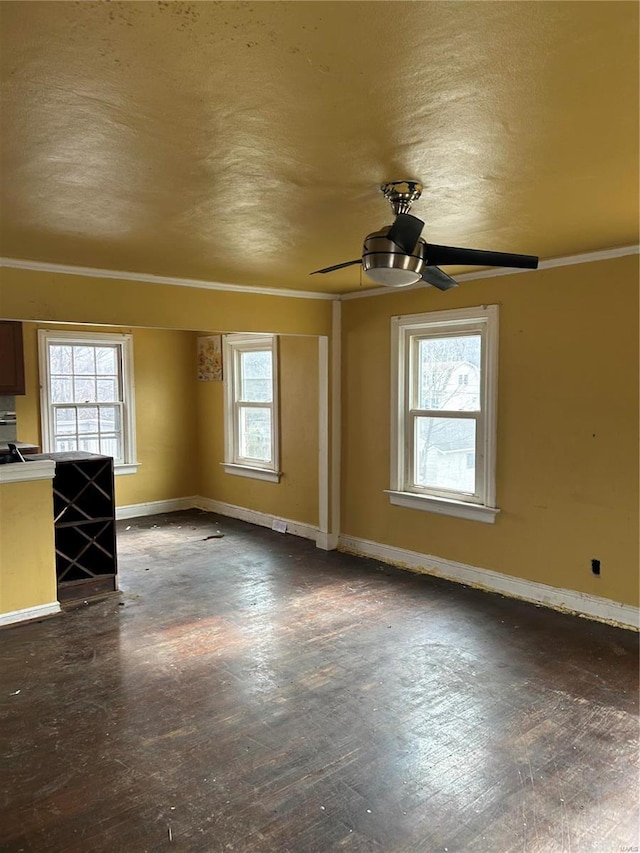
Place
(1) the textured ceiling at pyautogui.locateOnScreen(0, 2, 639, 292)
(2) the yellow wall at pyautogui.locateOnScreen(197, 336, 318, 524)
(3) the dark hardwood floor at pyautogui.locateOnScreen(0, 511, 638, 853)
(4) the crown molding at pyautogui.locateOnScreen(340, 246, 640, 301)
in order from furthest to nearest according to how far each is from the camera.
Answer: (2) the yellow wall at pyautogui.locateOnScreen(197, 336, 318, 524), (4) the crown molding at pyautogui.locateOnScreen(340, 246, 640, 301), (3) the dark hardwood floor at pyautogui.locateOnScreen(0, 511, 638, 853), (1) the textured ceiling at pyautogui.locateOnScreen(0, 2, 639, 292)

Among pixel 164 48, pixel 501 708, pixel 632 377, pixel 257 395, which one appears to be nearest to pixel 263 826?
pixel 501 708

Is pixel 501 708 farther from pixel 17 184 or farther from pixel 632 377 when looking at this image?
pixel 17 184

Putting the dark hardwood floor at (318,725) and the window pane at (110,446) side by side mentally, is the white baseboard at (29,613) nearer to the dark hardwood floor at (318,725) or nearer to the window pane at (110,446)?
the dark hardwood floor at (318,725)

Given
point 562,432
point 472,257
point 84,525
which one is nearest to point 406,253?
point 472,257

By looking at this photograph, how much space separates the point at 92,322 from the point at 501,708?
3493 millimetres

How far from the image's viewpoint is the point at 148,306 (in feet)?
14.3

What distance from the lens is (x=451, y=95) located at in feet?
5.43

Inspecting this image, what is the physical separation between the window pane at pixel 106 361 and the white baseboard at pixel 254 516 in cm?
193

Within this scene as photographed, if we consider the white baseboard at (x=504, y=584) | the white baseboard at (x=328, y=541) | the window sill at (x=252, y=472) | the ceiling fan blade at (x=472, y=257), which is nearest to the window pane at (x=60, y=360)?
the window sill at (x=252, y=472)

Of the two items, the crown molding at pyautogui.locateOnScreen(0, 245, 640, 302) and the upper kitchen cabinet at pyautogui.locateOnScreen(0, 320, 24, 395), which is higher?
the crown molding at pyautogui.locateOnScreen(0, 245, 640, 302)

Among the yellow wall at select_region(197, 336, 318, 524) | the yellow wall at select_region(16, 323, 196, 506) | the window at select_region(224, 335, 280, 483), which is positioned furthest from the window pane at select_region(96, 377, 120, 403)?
the yellow wall at select_region(197, 336, 318, 524)

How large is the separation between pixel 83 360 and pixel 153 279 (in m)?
2.57

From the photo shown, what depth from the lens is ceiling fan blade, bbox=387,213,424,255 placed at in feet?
7.34

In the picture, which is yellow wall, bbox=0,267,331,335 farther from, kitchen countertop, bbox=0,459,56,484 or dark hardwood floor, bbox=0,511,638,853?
dark hardwood floor, bbox=0,511,638,853
